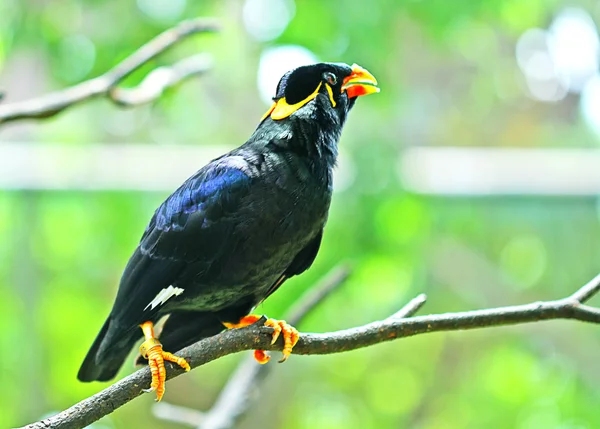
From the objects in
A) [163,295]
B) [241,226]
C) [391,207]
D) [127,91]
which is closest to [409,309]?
[241,226]

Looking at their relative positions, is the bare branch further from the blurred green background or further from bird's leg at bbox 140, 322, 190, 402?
the blurred green background

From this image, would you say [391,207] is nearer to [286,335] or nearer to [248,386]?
[248,386]

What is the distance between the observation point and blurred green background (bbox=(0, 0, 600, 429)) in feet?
9.91

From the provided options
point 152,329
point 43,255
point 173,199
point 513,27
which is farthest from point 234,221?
point 513,27

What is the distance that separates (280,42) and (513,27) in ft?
4.03

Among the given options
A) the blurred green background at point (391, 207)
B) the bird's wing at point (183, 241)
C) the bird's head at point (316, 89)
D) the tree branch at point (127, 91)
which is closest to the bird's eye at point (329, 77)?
the bird's head at point (316, 89)

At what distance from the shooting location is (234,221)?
1.49m

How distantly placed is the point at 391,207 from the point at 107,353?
1561 millimetres

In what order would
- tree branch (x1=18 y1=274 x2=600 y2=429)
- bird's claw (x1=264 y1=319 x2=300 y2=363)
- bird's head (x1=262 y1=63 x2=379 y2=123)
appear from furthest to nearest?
bird's head (x1=262 y1=63 x2=379 y2=123)
bird's claw (x1=264 y1=319 x2=300 y2=363)
tree branch (x1=18 y1=274 x2=600 y2=429)

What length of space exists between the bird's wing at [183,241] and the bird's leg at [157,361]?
6 centimetres

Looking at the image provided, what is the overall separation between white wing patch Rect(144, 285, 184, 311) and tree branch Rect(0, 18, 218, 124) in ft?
2.07

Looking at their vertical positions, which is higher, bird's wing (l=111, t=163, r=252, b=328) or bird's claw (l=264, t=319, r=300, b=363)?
bird's wing (l=111, t=163, r=252, b=328)

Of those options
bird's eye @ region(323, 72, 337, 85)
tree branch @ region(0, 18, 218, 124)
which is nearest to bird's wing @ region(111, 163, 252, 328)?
bird's eye @ region(323, 72, 337, 85)

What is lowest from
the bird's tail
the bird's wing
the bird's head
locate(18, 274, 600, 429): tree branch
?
the bird's tail
